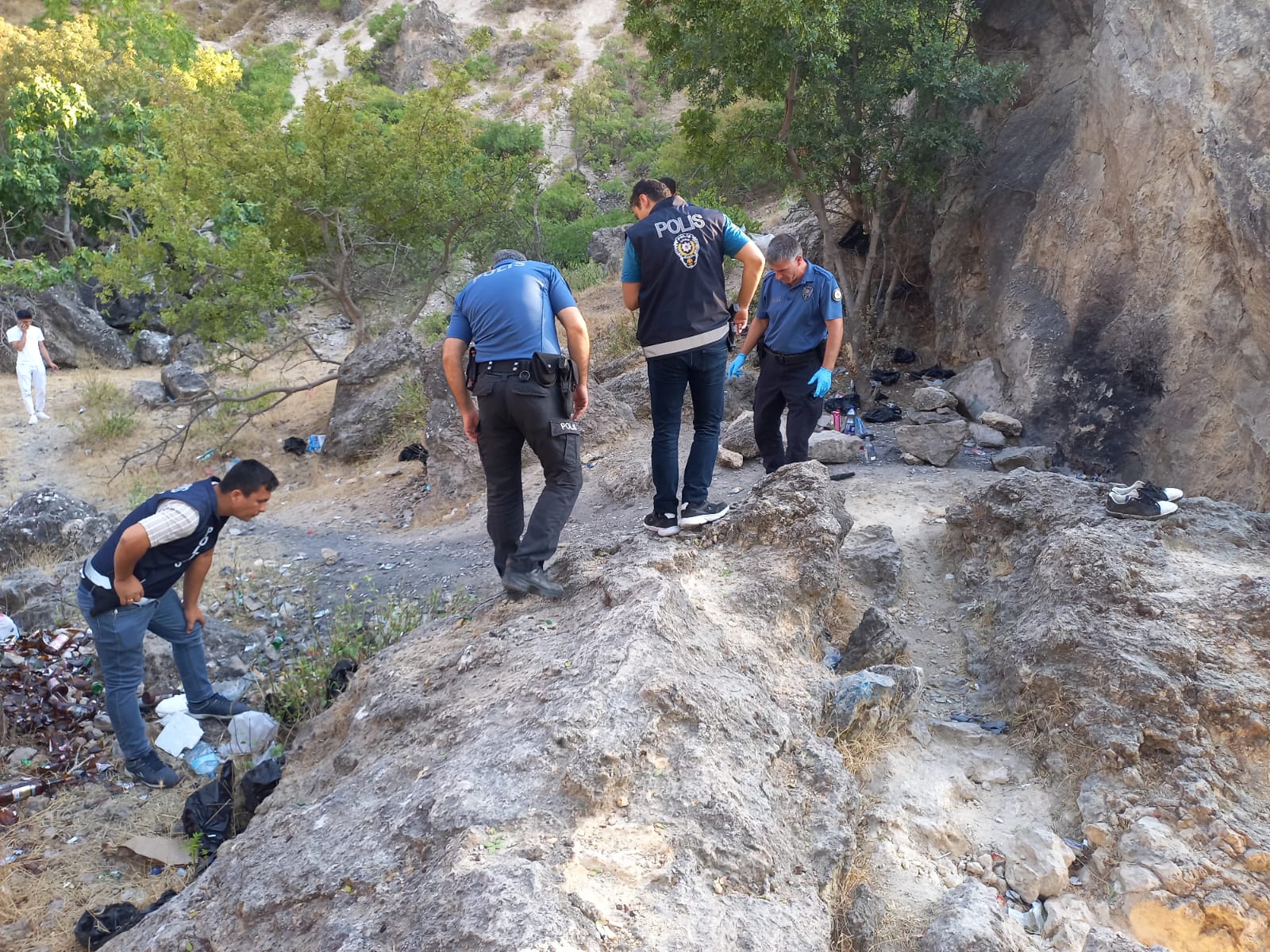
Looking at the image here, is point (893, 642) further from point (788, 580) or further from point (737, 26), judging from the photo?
point (737, 26)

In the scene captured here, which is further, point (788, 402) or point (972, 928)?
point (788, 402)

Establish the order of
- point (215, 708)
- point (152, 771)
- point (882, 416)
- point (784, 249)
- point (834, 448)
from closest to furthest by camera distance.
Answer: point (152, 771), point (215, 708), point (784, 249), point (834, 448), point (882, 416)

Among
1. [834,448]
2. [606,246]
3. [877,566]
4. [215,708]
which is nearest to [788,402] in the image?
[877,566]

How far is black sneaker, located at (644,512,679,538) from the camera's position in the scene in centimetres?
416

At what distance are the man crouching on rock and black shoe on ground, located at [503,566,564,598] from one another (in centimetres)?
110

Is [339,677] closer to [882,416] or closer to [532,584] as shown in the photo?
[532,584]

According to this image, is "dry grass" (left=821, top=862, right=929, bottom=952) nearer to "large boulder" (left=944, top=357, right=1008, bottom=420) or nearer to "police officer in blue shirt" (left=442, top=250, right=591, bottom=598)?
"police officer in blue shirt" (left=442, top=250, right=591, bottom=598)

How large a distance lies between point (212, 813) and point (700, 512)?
246cm

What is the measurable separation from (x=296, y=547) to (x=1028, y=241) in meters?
7.30

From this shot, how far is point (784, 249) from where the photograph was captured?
16.2 feet

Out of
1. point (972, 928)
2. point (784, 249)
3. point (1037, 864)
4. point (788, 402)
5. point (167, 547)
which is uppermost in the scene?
point (784, 249)

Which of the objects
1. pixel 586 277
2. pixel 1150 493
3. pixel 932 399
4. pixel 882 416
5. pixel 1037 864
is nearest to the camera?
pixel 1037 864

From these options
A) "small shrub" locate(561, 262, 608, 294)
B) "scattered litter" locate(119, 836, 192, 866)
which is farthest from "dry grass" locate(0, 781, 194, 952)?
"small shrub" locate(561, 262, 608, 294)

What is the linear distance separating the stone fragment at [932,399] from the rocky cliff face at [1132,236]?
2.10ft
